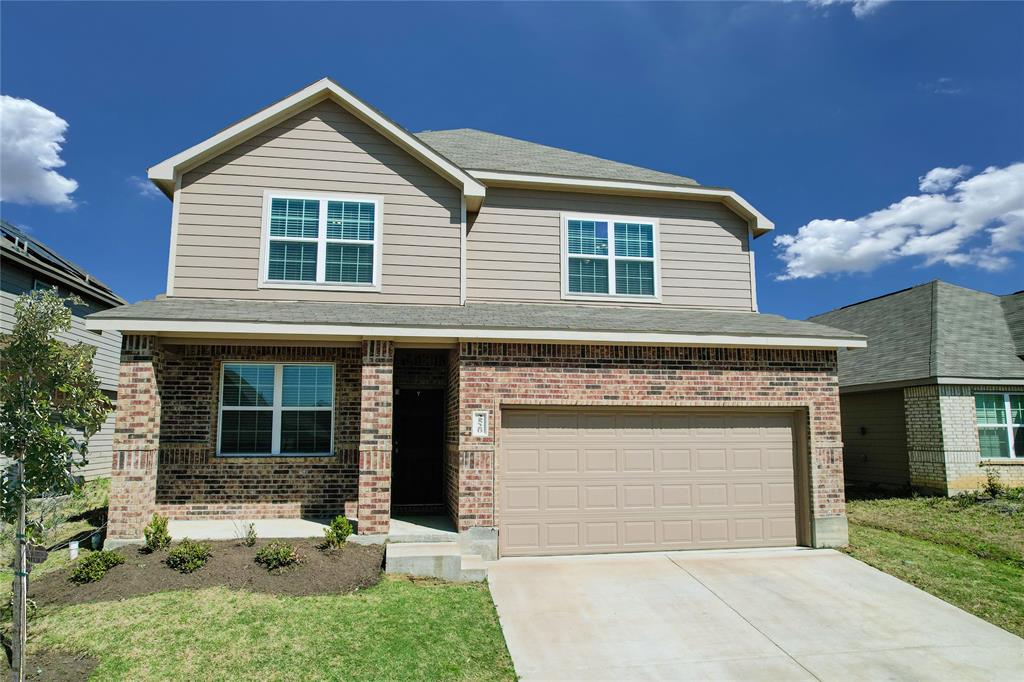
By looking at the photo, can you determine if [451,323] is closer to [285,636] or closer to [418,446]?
[418,446]

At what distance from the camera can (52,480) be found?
17.0 feet

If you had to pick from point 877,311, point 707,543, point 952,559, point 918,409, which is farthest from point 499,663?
point 877,311

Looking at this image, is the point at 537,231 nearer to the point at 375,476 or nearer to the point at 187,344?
the point at 375,476

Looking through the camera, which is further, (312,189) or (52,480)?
(312,189)

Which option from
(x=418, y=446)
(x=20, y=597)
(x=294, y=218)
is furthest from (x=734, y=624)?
(x=294, y=218)

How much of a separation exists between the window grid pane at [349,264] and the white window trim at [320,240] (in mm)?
69

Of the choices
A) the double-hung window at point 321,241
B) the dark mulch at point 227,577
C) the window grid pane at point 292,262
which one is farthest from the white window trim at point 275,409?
the dark mulch at point 227,577

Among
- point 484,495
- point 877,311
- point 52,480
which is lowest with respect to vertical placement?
point 484,495

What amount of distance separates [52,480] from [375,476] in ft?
13.4

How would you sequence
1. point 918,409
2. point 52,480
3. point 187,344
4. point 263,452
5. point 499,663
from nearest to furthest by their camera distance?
1. point 52,480
2. point 499,663
3. point 187,344
4. point 263,452
5. point 918,409

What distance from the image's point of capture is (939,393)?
13.8 m

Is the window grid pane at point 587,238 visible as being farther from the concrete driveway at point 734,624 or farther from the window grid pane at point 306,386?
the concrete driveway at point 734,624

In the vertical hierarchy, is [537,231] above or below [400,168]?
below

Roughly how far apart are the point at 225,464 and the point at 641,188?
8974mm
